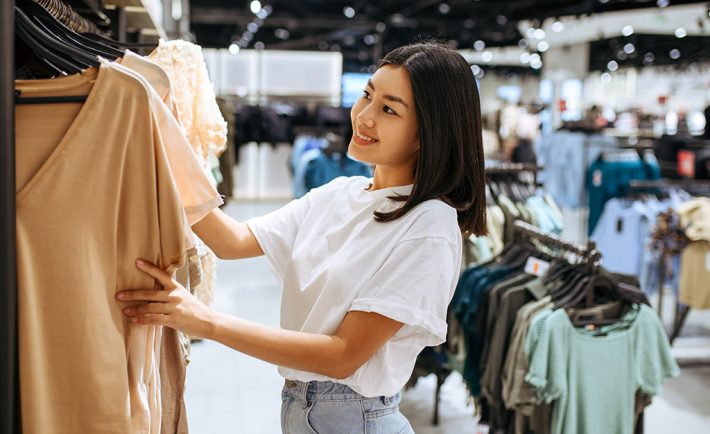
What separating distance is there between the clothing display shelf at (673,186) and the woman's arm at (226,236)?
3912mm

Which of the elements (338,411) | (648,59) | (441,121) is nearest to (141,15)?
(441,121)

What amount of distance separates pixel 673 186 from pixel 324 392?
472 cm

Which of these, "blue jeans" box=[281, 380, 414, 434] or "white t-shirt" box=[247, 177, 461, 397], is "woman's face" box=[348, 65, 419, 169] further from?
"blue jeans" box=[281, 380, 414, 434]

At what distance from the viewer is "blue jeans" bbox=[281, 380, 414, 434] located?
1.51m

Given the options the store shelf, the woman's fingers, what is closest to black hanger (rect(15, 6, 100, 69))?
the woman's fingers

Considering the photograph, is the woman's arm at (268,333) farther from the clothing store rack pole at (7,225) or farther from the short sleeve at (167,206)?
the clothing store rack pole at (7,225)

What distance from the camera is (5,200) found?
94 cm

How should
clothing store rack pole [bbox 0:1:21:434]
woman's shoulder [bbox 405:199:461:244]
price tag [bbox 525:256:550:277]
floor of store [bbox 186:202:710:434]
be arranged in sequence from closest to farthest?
clothing store rack pole [bbox 0:1:21:434] < woman's shoulder [bbox 405:199:461:244] < price tag [bbox 525:256:550:277] < floor of store [bbox 186:202:710:434]

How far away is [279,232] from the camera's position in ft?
5.65

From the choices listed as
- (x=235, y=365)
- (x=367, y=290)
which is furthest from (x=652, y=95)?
(x=367, y=290)

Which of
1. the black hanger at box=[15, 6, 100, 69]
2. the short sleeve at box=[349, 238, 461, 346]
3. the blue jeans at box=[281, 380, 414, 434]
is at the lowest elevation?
the blue jeans at box=[281, 380, 414, 434]

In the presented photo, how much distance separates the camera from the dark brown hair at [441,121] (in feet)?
4.70

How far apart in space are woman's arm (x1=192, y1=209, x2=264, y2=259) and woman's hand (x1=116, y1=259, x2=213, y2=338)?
0.36 meters

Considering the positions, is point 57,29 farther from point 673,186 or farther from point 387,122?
point 673,186
